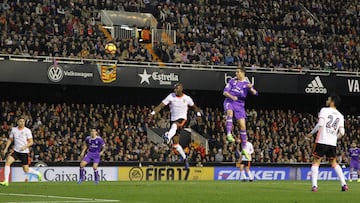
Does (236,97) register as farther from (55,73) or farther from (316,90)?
(316,90)

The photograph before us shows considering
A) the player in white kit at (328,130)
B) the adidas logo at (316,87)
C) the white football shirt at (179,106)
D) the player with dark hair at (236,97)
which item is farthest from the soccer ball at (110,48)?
the player in white kit at (328,130)

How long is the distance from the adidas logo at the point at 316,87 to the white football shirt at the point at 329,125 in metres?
30.7

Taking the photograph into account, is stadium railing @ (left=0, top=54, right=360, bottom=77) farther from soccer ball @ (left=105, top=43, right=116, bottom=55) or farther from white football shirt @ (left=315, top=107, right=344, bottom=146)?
white football shirt @ (left=315, top=107, right=344, bottom=146)

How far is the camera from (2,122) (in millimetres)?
45719

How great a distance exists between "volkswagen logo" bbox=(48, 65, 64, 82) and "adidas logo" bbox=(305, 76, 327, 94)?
1550cm

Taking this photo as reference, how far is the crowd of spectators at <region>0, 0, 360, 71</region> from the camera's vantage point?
47.3 meters

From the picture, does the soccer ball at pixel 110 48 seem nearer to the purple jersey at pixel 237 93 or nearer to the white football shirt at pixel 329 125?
the purple jersey at pixel 237 93

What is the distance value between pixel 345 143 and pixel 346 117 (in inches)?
197

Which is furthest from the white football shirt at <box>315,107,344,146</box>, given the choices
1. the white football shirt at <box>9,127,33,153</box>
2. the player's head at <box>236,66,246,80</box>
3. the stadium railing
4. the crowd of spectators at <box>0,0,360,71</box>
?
the crowd of spectators at <box>0,0,360,71</box>

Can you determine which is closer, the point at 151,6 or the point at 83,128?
the point at 83,128

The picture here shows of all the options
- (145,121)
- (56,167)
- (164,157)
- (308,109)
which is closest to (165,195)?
(56,167)

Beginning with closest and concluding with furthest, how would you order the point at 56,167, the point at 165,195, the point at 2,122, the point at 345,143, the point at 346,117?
1. the point at 165,195
2. the point at 56,167
3. the point at 2,122
4. the point at 345,143
5. the point at 346,117

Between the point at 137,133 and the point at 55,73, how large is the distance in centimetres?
563

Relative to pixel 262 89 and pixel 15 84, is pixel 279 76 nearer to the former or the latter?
pixel 262 89
